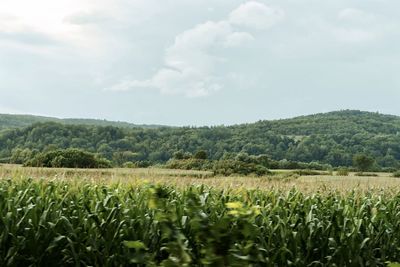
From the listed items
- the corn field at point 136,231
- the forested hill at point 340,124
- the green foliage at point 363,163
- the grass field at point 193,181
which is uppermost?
the forested hill at point 340,124

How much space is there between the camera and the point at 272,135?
193ft

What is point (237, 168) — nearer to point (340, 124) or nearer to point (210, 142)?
point (210, 142)

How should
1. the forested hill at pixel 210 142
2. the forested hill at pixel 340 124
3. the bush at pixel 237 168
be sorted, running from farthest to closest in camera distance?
1. the forested hill at pixel 340 124
2. the forested hill at pixel 210 142
3. the bush at pixel 237 168

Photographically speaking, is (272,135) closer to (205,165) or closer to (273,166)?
(273,166)

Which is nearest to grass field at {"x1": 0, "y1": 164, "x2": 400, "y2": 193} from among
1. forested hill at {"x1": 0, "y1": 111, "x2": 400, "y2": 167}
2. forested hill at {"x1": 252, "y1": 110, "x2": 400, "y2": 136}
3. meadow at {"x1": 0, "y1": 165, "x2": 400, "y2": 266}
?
meadow at {"x1": 0, "y1": 165, "x2": 400, "y2": 266}

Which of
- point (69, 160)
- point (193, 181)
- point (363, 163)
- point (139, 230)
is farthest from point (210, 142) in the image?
point (139, 230)

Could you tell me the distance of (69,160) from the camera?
2397 centimetres

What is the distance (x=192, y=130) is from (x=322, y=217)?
148 feet

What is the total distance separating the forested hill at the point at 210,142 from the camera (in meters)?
42.5

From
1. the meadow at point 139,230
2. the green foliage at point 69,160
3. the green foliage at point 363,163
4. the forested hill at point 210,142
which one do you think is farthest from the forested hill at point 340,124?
Answer: the meadow at point 139,230

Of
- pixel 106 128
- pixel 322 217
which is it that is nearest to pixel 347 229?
pixel 322 217

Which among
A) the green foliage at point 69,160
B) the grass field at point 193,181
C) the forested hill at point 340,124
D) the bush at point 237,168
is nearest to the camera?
the grass field at point 193,181

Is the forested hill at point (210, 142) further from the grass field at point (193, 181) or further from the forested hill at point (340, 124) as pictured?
the grass field at point (193, 181)

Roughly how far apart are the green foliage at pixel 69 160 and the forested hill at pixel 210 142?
7.77 metres
